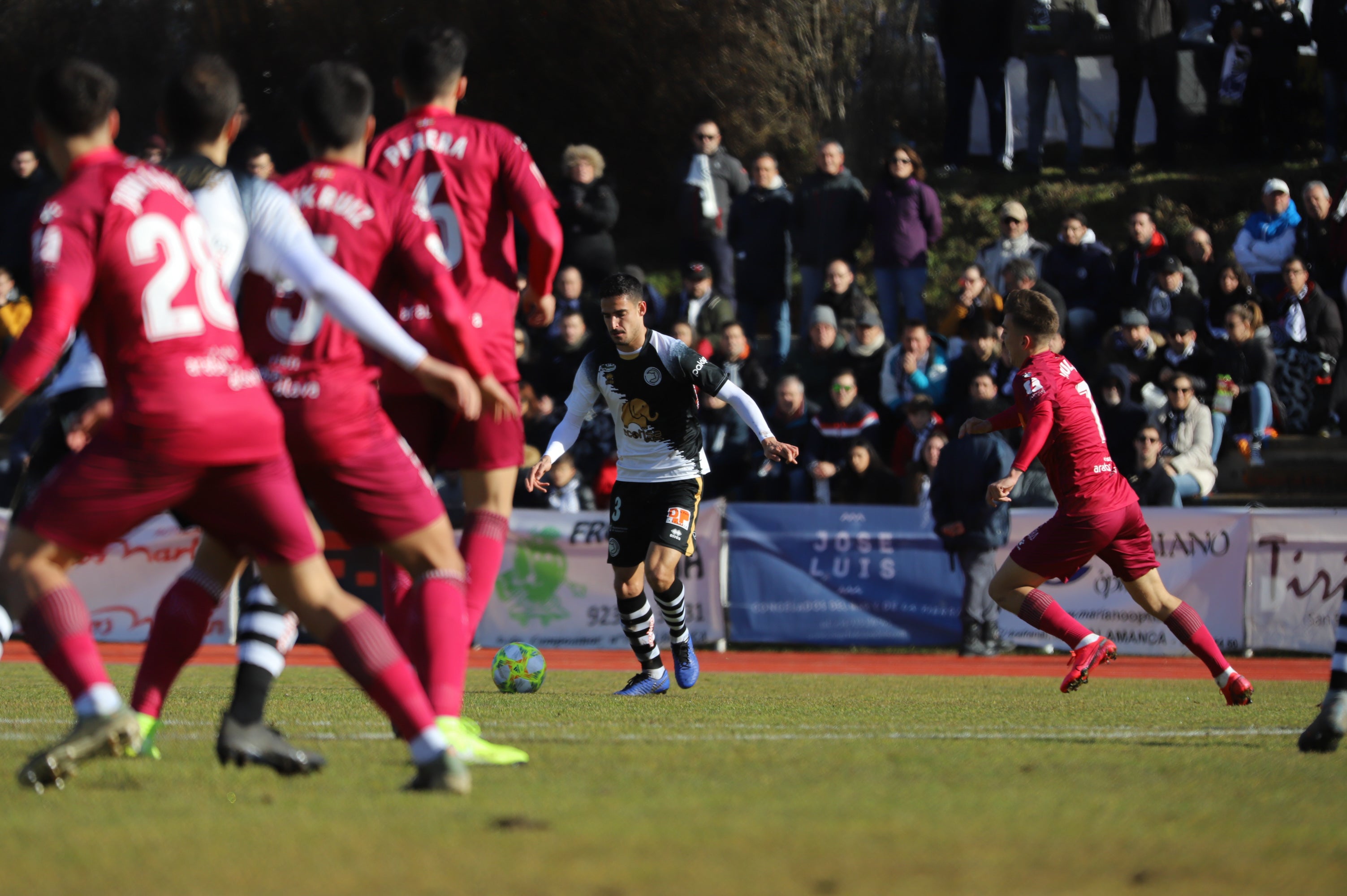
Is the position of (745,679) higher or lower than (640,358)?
lower

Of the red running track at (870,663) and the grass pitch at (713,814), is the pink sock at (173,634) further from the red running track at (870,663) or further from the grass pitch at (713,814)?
the red running track at (870,663)

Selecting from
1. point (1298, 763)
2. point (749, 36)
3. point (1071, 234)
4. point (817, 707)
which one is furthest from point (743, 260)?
point (1298, 763)

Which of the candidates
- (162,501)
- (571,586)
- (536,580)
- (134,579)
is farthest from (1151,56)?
(162,501)

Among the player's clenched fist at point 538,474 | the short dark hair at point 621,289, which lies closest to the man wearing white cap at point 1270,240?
the short dark hair at point 621,289

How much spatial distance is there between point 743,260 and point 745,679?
720cm

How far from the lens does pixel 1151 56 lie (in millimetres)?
18906

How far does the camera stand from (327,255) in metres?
4.95

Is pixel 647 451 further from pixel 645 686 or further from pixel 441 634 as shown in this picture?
pixel 441 634

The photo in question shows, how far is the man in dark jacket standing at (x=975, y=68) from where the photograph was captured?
1859 cm

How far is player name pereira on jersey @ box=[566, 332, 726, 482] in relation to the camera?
9.21 m

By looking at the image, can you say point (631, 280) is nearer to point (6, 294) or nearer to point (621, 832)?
point (621, 832)

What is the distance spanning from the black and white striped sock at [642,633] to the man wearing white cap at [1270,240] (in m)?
9.57

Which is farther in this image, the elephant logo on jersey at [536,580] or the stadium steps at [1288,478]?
the stadium steps at [1288,478]

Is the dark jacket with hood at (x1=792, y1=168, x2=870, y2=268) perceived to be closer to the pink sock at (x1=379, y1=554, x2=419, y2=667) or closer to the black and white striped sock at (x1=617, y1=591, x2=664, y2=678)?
the black and white striped sock at (x1=617, y1=591, x2=664, y2=678)
